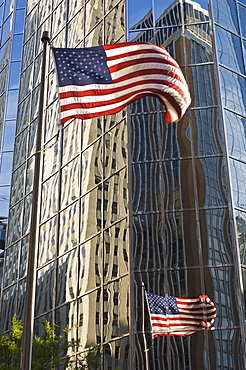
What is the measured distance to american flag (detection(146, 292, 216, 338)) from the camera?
22.9 metres

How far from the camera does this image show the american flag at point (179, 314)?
22922 mm

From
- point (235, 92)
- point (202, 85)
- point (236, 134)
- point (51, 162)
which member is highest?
point (202, 85)

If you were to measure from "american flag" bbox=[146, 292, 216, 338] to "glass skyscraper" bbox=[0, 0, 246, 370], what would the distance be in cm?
30

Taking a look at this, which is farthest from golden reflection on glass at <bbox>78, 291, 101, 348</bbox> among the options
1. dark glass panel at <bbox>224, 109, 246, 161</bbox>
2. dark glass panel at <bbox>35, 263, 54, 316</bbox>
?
dark glass panel at <bbox>224, 109, 246, 161</bbox>

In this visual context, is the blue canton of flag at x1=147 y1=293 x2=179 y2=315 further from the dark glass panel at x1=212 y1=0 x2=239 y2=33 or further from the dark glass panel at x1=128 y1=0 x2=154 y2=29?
the dark glass panel at x1=212 y1=0 x2=239 y2=33

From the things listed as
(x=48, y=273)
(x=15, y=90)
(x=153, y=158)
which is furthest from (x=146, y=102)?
(x=15, y=90)

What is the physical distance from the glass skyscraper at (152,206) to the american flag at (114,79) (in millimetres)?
8270

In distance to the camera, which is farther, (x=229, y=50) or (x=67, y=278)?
(x=229, y=50)

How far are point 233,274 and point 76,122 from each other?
12220 mm

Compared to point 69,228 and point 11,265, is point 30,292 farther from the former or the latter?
point 11,265

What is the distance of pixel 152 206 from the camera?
25.7 meters

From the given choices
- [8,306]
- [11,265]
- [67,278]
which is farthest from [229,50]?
[8,306]

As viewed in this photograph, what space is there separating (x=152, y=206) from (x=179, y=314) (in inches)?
190

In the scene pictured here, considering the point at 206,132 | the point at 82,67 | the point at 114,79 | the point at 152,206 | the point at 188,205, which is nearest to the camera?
the point at 82,67
